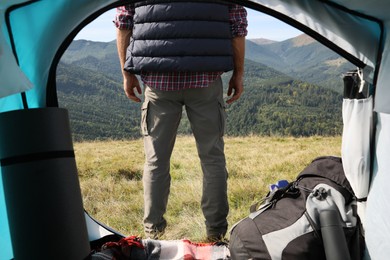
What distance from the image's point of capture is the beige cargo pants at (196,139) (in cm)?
251

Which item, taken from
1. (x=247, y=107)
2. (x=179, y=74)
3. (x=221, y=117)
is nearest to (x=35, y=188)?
(x=179, y=74)

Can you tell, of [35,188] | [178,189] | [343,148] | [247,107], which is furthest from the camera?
[247,107]

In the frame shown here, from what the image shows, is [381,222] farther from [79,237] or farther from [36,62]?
[36,62]

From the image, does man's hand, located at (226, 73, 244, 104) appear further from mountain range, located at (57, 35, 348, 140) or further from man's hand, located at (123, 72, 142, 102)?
mountain range, located at (57, 35, 348, 140)

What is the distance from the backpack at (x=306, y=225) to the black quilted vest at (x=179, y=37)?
0.91 metres

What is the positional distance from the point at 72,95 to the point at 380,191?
11384 cm

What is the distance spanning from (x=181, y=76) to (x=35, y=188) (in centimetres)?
114

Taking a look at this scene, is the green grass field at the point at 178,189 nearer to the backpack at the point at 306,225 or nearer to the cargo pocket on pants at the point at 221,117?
the cargo pocket on pants at the point at 221,117

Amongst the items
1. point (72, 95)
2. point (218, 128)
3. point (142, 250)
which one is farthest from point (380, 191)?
point (72, 95)

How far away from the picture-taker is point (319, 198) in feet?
6.01

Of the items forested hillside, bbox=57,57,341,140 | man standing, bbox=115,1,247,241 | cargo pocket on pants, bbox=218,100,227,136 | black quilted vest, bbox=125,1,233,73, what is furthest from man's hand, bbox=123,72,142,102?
forested hillside, bbox=57,57,341,140

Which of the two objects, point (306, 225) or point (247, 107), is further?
point (247, 107)

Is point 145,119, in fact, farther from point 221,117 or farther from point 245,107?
point 245,107

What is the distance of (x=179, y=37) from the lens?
2381 mm
